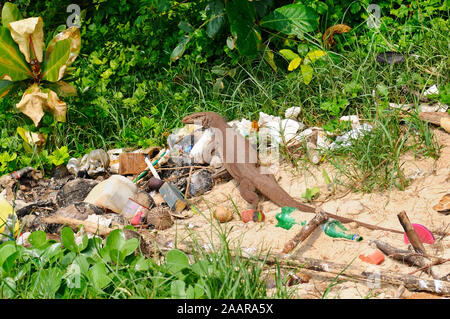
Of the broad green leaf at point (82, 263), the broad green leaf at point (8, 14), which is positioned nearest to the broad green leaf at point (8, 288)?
the broad green leaf at point (82, 263)

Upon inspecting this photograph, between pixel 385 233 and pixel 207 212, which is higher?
pixel 385 233

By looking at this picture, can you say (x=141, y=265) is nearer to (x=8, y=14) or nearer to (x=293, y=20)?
(x=8, y=14)

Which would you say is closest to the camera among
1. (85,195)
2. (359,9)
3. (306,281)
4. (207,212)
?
(306,281)

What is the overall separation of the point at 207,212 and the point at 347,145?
120cm

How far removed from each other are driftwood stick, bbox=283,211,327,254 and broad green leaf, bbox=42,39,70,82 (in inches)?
99.7

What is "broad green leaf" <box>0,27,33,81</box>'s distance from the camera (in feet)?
13.8

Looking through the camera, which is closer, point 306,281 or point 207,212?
point 306,281

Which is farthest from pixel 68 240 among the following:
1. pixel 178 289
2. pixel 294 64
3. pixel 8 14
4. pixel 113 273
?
pixel 294 64

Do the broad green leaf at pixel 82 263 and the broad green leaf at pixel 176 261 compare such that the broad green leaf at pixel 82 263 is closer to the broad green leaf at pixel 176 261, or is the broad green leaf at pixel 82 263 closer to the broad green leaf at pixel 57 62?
the broad green leaf at pixel 176 261

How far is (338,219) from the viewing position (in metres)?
3.33

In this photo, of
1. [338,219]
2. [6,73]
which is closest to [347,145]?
[338,219]

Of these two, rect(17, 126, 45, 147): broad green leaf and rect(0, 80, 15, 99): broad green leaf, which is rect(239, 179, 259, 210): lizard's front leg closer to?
rect(17, 126, 45, 147): broad green leaf

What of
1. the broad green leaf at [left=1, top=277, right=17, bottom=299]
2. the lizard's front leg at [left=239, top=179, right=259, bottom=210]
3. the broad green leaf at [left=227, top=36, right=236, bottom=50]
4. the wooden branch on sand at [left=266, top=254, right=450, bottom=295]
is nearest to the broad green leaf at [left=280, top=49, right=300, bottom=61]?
the broad green leaf at [left=227, top=36, right=236, bottom=50]

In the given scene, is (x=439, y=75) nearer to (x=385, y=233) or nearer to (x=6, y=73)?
(x=385, y=233)
